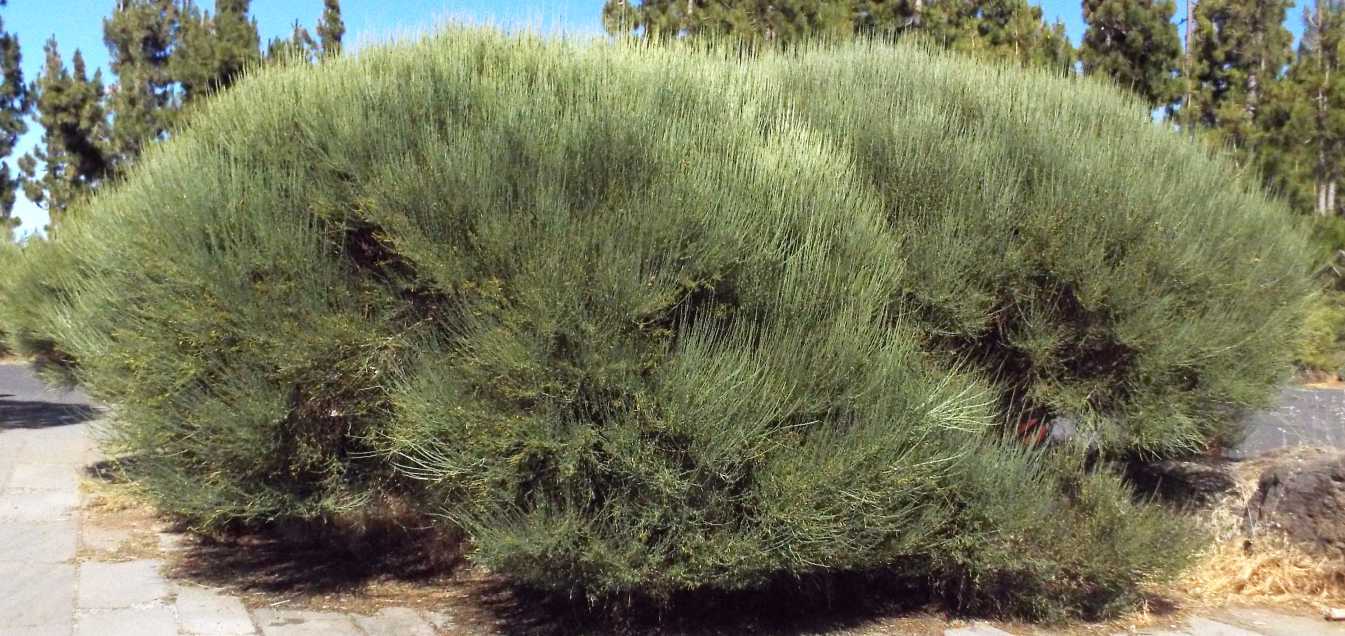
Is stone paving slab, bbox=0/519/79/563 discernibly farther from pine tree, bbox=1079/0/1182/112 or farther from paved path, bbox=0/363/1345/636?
pine tree, bbox=1079/0/1182/112

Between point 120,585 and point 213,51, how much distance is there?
300 inches

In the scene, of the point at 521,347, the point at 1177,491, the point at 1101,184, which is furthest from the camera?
the point at 1177,491

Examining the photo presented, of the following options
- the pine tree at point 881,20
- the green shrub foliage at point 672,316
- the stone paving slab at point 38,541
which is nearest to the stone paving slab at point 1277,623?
the green shrub foliage at point 672,316

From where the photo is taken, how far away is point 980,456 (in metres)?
6.02

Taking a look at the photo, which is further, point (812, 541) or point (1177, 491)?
point (1177, 491)

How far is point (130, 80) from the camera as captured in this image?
14852 mm

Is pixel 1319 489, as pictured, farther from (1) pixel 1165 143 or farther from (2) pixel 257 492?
(2) pixel 257 492

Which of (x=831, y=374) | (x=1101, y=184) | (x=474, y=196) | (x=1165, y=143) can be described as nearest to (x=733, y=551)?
(x=831, y=374)

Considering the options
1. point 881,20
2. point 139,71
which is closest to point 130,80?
point 139,71

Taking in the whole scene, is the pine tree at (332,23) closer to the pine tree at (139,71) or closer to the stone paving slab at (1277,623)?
the pine tree at (139,71)

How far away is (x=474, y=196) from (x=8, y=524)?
213 inches

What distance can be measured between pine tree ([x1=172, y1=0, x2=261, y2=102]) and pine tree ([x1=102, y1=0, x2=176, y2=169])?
0.77m

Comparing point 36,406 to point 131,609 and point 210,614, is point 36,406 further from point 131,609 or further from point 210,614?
point 210,614

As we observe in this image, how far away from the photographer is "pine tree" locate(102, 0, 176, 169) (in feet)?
45.9
